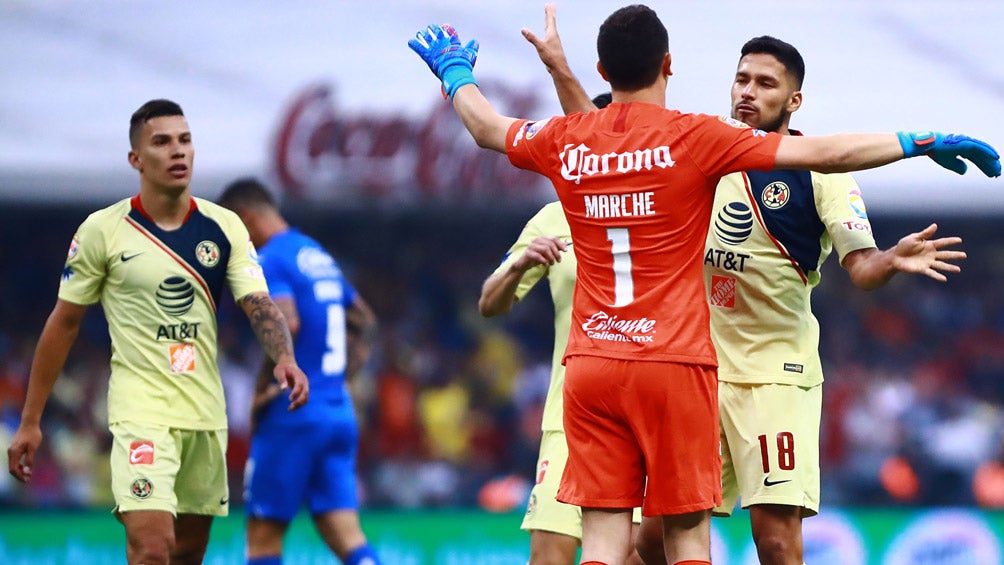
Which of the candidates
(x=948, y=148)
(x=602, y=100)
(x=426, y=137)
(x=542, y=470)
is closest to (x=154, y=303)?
(x=542, y=470)

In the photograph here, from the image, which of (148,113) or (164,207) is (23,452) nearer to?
(164,207)

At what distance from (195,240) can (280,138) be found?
9.20 meters

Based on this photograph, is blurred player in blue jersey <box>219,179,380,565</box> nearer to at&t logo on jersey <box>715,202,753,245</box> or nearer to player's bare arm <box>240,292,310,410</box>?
player's bare arm <box>240,292,310,410</box>

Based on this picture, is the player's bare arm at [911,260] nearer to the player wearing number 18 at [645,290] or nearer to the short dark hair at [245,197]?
the player wearing number 18 at [645,290]

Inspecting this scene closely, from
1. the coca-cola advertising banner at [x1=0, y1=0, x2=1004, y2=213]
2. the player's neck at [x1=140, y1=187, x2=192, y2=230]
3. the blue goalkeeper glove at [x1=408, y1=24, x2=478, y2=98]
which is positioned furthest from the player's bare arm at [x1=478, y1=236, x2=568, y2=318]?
the coca-cola advertising banner at [x1=0, y1=0, x2=1004, y2=213]

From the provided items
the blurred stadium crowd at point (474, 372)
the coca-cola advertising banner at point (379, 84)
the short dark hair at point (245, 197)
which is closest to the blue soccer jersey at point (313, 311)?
the short dark hair at point (245, 197)

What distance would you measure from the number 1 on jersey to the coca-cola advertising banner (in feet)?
35.5

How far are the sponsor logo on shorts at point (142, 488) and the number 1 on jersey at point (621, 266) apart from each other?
2640 millimetres

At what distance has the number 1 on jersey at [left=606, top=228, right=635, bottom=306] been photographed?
16.1ft

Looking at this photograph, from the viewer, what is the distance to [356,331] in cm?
858

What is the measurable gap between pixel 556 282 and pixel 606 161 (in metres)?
1.97

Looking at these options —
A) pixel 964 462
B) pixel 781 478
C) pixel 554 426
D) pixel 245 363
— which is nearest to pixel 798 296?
pixel 781 478

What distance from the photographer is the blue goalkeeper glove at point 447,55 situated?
5.40 metres

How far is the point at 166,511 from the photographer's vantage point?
650cm
